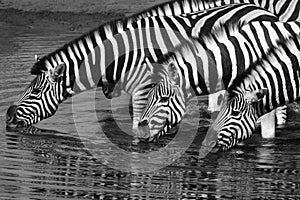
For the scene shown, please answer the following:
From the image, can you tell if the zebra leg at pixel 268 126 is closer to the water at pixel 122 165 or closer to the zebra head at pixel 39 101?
the water at pixel 122 165

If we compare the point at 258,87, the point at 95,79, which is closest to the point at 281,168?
the point at 258,87

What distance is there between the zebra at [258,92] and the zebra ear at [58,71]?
2114mm

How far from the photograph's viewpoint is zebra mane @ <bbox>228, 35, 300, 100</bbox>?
11570 millimetres

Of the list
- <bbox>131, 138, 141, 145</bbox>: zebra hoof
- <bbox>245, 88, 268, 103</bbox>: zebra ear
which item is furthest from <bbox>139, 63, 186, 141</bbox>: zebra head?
<bbox>245, 88, 268, 103</bbox>: zebra ear

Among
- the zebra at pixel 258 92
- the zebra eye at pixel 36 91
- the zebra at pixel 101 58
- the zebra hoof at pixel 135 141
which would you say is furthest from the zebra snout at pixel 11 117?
the zebra at pixel 258 92

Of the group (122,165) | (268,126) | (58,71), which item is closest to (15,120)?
(58,71)

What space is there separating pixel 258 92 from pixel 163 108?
115 cm

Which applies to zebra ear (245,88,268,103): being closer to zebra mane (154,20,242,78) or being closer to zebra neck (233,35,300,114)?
zebra neck (233,35,300,114)

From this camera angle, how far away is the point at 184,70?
12.3 m

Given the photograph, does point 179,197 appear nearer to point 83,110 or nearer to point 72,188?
point 72,188

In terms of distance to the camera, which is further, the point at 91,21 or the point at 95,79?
the point at 91,21

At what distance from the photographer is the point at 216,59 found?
12.4 m

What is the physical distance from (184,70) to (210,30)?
0.81 m

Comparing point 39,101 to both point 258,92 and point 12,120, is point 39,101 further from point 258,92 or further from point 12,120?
point 258,92
